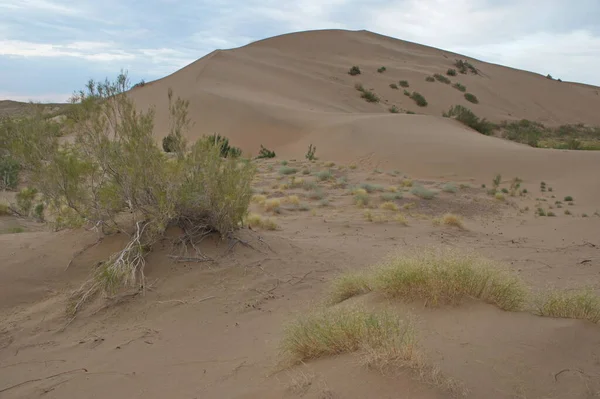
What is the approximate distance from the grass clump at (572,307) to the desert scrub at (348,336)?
4.86 ft

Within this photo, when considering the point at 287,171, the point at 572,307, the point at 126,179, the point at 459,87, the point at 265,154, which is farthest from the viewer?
the point at 459,87

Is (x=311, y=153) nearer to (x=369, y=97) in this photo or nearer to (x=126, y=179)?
(x=126, y=179)

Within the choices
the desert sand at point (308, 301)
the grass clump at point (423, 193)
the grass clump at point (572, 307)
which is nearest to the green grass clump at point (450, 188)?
the desert sand at point (308, 301)

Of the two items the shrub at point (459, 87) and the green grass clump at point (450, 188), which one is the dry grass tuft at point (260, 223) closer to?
the green grass clump at point (450, 188)

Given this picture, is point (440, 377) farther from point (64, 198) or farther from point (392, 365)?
point (64, 198)

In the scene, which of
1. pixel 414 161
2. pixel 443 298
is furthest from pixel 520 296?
pixel 414 161

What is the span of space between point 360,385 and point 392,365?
0.26 m

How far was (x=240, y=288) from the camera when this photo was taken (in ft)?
21.6

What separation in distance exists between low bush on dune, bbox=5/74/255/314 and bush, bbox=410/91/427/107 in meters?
41.1

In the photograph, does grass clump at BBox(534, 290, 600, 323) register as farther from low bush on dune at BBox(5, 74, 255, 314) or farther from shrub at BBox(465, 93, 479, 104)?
shrub at BBox(465, 93, 479, 104)

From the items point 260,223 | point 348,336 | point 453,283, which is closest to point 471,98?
point 260,223

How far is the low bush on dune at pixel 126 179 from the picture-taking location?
704cm

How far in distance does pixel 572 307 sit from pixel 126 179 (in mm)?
5529

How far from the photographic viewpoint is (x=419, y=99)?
46.6m
